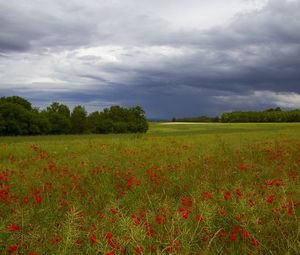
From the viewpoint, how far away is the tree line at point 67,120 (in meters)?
52.0

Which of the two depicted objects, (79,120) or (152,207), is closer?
(152,207)

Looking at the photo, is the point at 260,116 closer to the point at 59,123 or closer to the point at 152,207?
the point at 59,123

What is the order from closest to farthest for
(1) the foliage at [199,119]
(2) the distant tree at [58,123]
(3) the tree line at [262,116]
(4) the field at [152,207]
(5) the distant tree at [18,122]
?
(4) the field at [152,207] < (5) the distant tree at [18,122] < (2) the distant tree at [58,123] < (3) the tree line at [262,116] < (1) the foliage at [199,119]

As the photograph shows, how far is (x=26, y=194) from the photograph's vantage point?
22.5 ft

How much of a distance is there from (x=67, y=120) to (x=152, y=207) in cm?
5556

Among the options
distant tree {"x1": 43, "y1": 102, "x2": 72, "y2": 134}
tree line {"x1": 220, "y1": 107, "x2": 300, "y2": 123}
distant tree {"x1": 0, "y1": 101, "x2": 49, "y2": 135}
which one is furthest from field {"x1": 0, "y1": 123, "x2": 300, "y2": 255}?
tree line {"x1": 220, "y1": 107, "x2": 300, "y2": 123}

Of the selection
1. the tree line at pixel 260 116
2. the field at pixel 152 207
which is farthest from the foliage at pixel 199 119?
the field at pixel 152 207

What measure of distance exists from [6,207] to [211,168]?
17.0 ft

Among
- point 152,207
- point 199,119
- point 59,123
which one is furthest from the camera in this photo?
point 199,119

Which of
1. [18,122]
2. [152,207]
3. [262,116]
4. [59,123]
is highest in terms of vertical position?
[262,116]

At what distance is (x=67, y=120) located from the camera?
59000 mm

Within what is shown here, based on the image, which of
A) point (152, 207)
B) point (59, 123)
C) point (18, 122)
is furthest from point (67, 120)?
point (152, 207)

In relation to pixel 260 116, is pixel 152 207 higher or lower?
lower

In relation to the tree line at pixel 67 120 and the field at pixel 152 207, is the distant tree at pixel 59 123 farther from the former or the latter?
the field at pixel 152 207
